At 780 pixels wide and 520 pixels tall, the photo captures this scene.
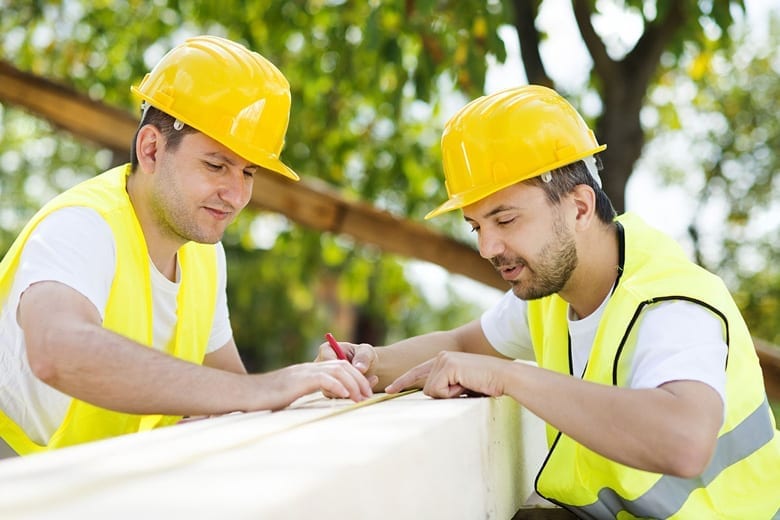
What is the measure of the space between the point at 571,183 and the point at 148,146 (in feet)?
4.64

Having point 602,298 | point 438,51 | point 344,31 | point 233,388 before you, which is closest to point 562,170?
point 602,298

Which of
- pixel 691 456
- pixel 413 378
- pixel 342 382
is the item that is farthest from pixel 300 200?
pixel 691 456

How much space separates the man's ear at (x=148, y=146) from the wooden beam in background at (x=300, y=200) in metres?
2.68

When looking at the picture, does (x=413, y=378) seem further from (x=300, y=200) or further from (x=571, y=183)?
A: (x=300, y=200)

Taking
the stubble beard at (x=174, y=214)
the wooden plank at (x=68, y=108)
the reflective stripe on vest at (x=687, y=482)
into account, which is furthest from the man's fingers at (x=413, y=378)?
the wooden plank at (x=68, y=108)

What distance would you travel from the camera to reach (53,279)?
8.09 ft

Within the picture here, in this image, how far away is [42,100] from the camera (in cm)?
576

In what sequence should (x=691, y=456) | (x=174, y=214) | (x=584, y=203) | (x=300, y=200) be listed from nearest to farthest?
1. (x=691, y=456)
2. (x=584, y=203)
3. (x=174, y=214)
4. (x=300, y=200)

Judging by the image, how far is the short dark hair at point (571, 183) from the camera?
106 inches

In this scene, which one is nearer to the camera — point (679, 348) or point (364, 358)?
Result: point (679, 348)

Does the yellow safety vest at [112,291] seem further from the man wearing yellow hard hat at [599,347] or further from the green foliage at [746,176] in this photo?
the green foliage at [746,176]

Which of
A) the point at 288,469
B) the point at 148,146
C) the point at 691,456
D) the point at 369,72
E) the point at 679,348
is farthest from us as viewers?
the point at 369,72

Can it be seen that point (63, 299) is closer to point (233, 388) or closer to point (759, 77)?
point (233, 388)

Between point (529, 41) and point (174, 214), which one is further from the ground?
point (529, 41)
